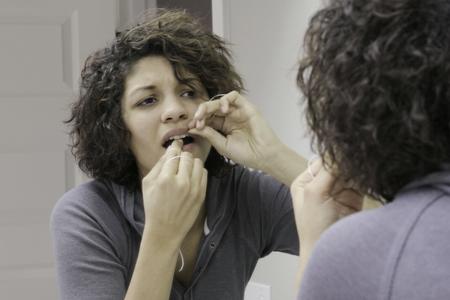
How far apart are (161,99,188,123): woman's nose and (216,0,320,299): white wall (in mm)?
440

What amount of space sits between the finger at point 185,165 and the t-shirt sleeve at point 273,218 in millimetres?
213

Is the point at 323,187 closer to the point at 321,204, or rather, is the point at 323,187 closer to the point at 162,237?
the point at 321,204

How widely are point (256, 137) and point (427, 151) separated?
66 centimetres

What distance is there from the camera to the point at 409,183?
2.02 feet

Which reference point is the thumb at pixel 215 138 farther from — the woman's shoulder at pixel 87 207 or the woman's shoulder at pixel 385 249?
the woman's shoulder at pixel 385 249

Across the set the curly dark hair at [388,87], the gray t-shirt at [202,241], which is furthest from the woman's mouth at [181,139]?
the curly dark hair at [388,87]

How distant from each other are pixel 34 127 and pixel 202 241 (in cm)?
133

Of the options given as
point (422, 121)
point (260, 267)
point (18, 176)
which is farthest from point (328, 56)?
point (18, 176)

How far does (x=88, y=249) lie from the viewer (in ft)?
3.70

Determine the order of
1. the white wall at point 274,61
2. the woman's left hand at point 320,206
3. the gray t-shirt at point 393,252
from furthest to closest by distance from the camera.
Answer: the white wall at point 274,61
the woman's left hand at point 320,206
the gray t-shirt at point 393,252

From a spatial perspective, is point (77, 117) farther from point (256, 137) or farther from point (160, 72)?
point (256, 137)

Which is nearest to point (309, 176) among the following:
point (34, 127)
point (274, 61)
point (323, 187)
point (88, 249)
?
point (323, 187)

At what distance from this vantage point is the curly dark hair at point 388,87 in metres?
0.59

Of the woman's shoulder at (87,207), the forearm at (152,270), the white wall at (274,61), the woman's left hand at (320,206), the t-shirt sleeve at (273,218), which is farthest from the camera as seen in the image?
the white wall at (274,61)
